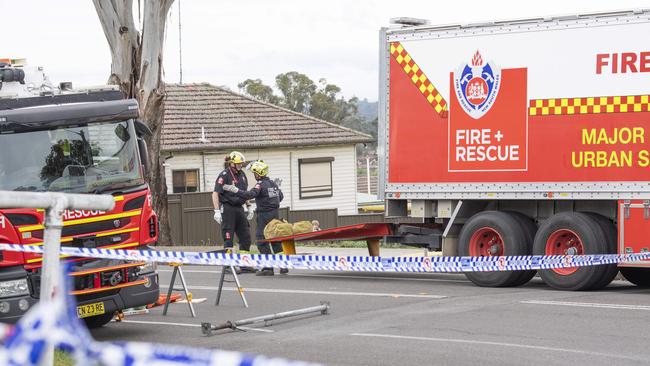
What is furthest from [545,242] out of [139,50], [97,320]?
[139,50]

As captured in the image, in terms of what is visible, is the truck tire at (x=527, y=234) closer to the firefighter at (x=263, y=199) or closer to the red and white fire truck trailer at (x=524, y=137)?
the red and white fire truck trailer at (x=524, y=137)

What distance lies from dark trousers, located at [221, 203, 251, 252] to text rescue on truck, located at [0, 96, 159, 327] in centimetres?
599

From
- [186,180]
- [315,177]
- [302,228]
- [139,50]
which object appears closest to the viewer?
[302,228]

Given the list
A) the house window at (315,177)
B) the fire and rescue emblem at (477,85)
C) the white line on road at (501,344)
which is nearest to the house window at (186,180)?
the house window at (315,177)

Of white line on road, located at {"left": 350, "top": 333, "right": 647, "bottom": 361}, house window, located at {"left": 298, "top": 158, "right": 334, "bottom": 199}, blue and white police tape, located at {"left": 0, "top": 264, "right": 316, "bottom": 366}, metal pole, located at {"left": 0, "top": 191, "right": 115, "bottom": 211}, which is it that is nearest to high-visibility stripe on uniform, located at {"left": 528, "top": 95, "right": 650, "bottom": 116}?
white line on road, located at {"left": 350, "top": 333, "right": 647, "bottom": 361}

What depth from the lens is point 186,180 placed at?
125 ft

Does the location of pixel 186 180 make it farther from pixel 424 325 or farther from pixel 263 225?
pixel 424 325

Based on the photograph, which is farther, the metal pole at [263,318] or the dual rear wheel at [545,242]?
the dual rear wheel at [545,242]

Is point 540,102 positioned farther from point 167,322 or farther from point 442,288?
point 167,322

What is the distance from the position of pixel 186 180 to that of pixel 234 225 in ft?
69.0

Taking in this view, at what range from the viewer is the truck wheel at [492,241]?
1450 centimetres

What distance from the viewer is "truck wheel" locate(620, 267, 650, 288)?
1478cm

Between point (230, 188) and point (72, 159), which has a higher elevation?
point (72, 159)

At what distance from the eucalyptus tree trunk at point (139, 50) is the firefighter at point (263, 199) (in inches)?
248
